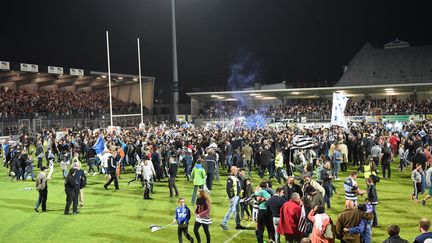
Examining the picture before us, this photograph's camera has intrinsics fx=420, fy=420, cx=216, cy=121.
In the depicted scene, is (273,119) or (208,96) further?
(208,96)

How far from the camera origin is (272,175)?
1952 cm

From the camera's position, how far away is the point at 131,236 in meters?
11.3

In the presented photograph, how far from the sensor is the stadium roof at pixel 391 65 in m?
55.7

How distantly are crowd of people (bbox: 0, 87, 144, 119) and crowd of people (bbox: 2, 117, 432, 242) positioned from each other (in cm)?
1310

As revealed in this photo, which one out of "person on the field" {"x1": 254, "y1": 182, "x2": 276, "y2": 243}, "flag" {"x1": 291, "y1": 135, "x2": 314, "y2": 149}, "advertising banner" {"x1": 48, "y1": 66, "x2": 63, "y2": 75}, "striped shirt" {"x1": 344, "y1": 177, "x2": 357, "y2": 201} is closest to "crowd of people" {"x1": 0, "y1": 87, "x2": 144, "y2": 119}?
"advertising banner" {"x1": 48, "y1": 66, "x2": 63, "y2": 75}

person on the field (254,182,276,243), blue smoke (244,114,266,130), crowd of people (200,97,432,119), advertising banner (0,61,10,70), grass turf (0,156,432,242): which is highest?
advertising banner (0,61,10,70)

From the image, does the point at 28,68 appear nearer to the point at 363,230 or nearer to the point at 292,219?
the point at 292,219

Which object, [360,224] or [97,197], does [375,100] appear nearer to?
[97,197]

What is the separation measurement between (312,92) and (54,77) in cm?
3059

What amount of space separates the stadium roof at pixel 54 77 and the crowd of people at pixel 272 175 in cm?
1396

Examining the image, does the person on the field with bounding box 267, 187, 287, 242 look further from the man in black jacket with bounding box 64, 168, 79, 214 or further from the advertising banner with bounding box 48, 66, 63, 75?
the advertising banner with bounding box 48, 66, 63, 75

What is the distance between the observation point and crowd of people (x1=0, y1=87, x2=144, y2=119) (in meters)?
40.9

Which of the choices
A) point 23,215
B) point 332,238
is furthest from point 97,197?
point 332,238

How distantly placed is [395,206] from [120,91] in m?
49.9
